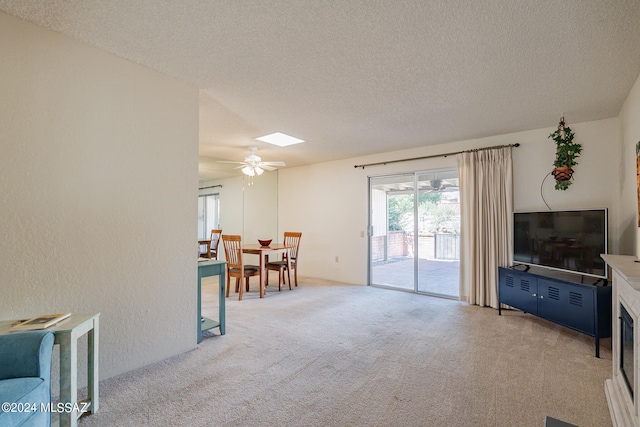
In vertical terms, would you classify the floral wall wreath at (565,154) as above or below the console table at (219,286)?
above

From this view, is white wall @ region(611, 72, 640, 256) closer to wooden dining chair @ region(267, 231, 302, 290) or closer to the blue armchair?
the blue armchair

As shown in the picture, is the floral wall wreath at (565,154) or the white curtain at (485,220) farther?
the white curtain at (485,220)

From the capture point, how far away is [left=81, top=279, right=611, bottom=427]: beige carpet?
1.81 m

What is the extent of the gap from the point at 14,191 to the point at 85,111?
0.70m

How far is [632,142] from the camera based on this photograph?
265cm

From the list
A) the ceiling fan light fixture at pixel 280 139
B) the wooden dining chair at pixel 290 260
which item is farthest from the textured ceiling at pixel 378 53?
the wooden dining chair at pixel 290 260

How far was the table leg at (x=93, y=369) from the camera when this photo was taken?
1839mm

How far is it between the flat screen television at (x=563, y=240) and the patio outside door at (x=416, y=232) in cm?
97

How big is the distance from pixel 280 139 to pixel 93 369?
3439mm

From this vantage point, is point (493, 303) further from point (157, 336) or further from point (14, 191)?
point (14, 191)

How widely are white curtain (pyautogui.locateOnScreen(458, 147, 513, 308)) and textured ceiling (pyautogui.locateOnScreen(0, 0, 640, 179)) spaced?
28.6 inches

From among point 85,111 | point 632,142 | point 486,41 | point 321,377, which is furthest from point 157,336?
point 632,142

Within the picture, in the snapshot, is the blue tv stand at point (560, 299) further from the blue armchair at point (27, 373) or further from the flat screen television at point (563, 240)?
the blue armchair at point (27, 373)

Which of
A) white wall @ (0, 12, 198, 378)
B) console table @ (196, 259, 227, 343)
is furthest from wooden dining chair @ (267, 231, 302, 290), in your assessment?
white wall @ (0, 12, 198, 378)
